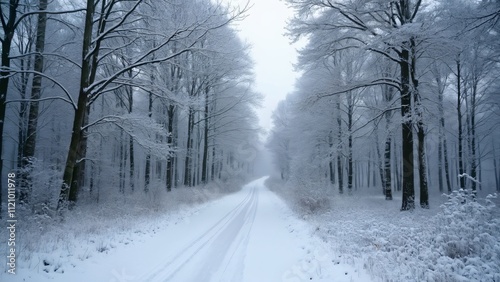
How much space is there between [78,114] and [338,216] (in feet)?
30.3

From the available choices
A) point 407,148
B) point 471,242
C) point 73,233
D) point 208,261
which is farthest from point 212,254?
point 407,148

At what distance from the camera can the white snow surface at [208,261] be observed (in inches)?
171

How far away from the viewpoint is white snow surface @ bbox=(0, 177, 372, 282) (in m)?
4.35

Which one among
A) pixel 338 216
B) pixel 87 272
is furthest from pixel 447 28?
pixel 87 272

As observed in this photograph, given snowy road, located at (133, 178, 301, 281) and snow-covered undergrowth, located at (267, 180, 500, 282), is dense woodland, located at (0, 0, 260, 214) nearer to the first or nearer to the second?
snowy road, located at (133, 178, 301, 281)

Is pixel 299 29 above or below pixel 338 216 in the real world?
above

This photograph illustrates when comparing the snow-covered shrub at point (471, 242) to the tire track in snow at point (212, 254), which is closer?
the snow-covered shrub at point (471, 242)

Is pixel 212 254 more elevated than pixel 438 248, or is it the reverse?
pixel 438 248

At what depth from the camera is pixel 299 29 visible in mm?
9570

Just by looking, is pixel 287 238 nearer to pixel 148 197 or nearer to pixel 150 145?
pixel 150 145

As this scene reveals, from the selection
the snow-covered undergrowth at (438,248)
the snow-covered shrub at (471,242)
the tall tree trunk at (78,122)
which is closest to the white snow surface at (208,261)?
the snow-covered undergrowth at (438,248)

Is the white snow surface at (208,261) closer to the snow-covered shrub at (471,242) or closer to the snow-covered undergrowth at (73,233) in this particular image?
the snow-covered undergrowth at (73,233)

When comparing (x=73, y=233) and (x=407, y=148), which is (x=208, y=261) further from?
(x=407, y=148)

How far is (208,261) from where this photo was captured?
5.31m
